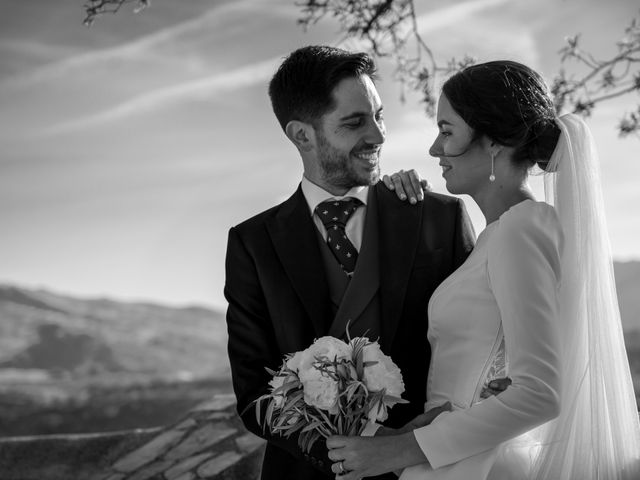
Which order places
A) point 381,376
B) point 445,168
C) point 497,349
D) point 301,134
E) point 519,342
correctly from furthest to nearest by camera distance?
point 301,134 → point 445,168 → point 497,349 → point 381,376 → point 519,342

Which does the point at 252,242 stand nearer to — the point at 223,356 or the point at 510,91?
the point at 510,91

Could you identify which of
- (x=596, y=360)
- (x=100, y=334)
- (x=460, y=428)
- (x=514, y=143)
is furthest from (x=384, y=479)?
(x=100, y=334)

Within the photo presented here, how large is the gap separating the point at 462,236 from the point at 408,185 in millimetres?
377

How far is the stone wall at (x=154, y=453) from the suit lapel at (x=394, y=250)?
12.9ft

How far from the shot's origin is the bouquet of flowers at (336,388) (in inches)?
111

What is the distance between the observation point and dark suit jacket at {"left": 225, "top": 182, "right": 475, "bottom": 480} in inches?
139

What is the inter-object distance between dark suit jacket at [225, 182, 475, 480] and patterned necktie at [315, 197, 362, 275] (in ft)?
0.24

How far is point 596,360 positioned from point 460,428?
0.65m

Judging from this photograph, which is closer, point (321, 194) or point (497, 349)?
point (497, 349)

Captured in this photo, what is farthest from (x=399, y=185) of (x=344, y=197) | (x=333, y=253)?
(x=333, y=253)

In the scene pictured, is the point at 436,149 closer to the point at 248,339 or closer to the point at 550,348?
the point at 550,348

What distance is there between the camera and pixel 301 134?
3988 mm

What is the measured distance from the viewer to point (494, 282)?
112 inches

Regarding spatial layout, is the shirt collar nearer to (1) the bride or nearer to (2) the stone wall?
(1) the bride
